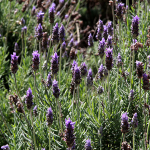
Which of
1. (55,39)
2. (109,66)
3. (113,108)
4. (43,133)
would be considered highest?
Result: (55,39)

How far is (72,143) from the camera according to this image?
1.29 meters

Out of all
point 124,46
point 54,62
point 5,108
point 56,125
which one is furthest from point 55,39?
point 5,108

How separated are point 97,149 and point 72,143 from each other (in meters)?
0.60

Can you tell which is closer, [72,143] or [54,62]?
[72,143]

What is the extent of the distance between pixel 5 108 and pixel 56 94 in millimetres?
1242

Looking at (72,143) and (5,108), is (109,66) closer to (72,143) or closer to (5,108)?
(72,143)

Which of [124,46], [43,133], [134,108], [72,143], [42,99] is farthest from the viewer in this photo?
[124,46]

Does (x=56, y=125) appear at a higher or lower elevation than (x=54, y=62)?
lower

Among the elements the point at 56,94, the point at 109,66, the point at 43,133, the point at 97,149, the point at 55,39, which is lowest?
the point at 97,149

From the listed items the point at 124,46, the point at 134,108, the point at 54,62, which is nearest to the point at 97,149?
the point at 134,108

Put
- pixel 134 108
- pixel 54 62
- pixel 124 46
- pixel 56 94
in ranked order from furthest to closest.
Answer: pixel 124 46
pixel 134 108
pixel 54 62
pixel 56 94

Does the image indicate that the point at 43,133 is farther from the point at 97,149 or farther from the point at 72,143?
the point at 72,143

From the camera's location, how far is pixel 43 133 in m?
1.81

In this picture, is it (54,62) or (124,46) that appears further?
(124,46)
